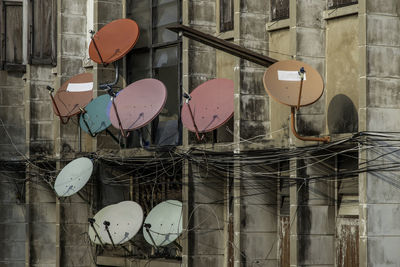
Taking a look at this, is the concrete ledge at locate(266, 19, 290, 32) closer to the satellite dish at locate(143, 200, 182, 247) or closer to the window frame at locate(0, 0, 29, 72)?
the satellite dish at locate(143, 200, 182, 247)

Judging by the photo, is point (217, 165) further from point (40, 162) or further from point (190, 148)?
point (40, 162)

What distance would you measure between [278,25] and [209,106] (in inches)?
122

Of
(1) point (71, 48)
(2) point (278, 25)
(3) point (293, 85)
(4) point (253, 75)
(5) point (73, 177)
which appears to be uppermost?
(1) point (71, 48)

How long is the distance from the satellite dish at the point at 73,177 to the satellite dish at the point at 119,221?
1.15 m

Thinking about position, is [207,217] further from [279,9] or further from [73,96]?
[73,96]

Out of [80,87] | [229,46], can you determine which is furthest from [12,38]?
[229,46]

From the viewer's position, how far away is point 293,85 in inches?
1152

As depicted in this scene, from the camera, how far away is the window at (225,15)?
114 feet

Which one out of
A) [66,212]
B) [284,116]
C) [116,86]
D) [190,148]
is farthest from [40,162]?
[284,116]

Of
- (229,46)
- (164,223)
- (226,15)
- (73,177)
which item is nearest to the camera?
(229,46)

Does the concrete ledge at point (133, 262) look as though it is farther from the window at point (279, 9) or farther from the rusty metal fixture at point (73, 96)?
the window at point (279, 9)

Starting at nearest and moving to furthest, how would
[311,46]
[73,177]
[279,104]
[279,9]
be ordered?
[311,46] → [279,104] → [279,9] → [73,177]

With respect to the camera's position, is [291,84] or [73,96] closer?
[291,84]

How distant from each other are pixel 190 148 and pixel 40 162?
10.5 meters
